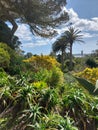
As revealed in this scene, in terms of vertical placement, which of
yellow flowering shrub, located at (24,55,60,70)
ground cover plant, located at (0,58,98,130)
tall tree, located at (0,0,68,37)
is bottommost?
yellow flowering shrub, located at (24,55,60,70)

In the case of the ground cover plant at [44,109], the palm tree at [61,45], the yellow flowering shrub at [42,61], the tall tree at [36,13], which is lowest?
the palm tree at [61,45]

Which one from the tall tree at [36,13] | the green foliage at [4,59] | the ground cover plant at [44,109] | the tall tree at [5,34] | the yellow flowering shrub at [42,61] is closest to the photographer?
the ground cover plant at [44,109]

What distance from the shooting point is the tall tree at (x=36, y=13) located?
32.6m

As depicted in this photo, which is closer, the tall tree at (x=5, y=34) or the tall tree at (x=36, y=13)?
the tall tree at (x=5, y=34)

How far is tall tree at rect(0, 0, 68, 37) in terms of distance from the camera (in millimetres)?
32594

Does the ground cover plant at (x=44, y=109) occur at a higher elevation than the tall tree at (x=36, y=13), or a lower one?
lower

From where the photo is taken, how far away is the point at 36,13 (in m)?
32.9

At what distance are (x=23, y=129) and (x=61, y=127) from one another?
0.64 metres

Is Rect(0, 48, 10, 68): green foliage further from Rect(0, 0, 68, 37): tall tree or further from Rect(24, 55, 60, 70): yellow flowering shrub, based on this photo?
Rect(0, 0, 68, 37): tall tree

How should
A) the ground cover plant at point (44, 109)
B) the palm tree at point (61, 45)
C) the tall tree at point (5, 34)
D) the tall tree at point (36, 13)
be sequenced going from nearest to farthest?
1. the ground cover plant at point (44, 109)
2. the tall tree at point (5, 34)
3. the tall tree at point (36, 13)
4. the palm tree at point (61, 45)

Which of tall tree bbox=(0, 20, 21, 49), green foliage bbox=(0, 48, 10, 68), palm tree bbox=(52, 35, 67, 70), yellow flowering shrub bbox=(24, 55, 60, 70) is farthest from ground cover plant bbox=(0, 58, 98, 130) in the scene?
palm tree bbox=(52, 35, 67, 70)

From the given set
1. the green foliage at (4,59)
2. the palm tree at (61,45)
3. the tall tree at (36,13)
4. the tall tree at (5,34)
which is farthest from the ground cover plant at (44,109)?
the palm tree at (61,45)

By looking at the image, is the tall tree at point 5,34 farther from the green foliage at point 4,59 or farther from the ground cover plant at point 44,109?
the ground cover plant at point 44,109

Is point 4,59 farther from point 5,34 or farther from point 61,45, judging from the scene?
point 61,45
